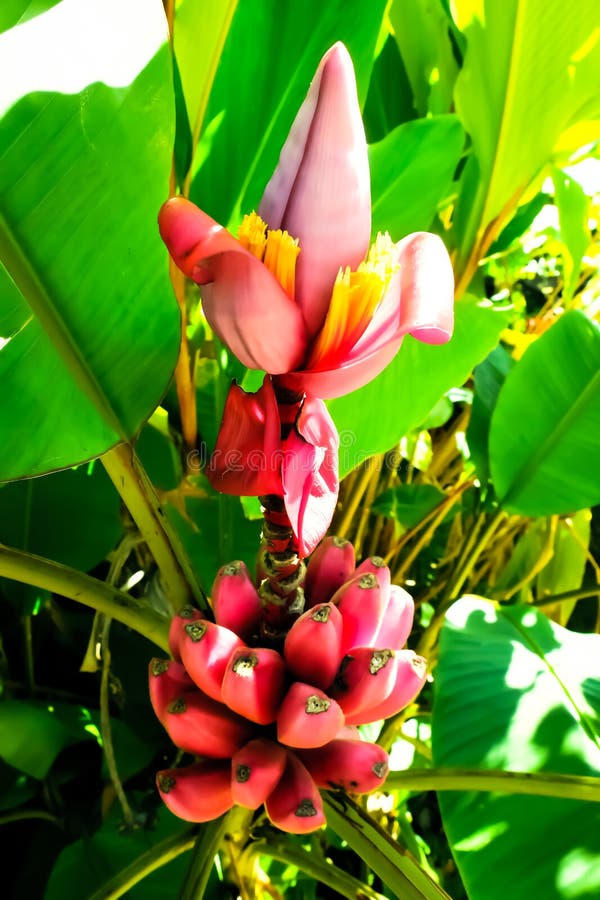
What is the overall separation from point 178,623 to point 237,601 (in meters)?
0.04

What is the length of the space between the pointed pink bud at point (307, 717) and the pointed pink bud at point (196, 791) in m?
0.05

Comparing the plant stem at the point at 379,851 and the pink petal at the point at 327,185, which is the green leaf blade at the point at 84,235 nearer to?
the pink petal at the point at 327,185

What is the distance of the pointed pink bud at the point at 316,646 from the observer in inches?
13.5

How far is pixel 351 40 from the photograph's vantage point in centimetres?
47

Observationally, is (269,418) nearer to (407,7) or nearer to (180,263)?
(180,263)

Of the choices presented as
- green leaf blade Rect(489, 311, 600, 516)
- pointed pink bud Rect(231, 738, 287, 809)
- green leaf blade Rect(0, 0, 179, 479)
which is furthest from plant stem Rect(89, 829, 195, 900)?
green leaf blade Rect(489, 311, 600, 516)

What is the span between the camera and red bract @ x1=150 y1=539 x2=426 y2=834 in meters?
0.34

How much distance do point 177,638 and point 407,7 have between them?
57 cm

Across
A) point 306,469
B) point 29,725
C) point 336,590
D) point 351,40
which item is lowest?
point 29,725

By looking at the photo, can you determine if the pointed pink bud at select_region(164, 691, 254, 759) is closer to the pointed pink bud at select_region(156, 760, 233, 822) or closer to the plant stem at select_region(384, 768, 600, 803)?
the pointed pink bud at select_region(156, 760, 233, 822)

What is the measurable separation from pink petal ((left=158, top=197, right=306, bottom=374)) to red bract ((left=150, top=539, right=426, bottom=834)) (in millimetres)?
147

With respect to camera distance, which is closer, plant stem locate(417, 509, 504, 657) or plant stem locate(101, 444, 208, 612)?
plant stem locate(101, 444, 208, 612)

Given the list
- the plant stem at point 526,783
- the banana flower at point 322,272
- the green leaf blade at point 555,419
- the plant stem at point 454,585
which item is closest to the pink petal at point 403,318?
the banana flower at point 322,272

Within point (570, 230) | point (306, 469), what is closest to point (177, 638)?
point (306, 469)
